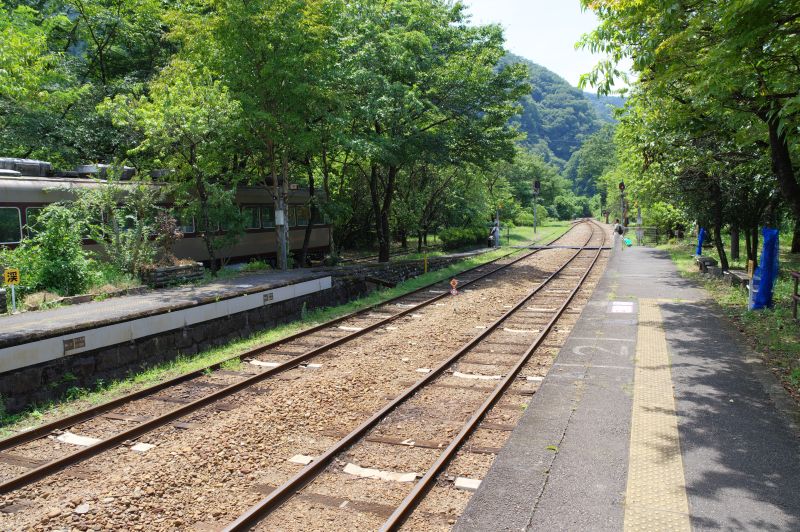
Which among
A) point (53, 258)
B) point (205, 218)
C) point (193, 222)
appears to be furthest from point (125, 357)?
point (193, 222)

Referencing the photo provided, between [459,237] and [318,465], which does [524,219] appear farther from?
[318,465]

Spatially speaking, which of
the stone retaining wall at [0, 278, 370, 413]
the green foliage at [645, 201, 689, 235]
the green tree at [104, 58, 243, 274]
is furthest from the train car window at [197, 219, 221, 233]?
the green foliage at [645, 201, 689, 235]

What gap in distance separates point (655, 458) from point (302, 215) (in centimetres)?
2190

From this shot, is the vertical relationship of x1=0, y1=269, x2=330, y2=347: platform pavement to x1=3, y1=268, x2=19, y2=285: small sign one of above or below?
below

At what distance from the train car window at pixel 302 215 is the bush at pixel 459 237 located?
42.4 feet

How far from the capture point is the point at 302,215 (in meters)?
26.3

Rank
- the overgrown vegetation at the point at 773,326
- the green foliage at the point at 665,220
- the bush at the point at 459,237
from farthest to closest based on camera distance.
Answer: the bush at the point at 459,237 < the green foliage at the point at 665,220 < the overgrown vegetation at the point at 773,326

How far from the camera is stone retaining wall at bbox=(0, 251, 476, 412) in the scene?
29.5 ft

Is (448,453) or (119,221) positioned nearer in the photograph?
(448,453)

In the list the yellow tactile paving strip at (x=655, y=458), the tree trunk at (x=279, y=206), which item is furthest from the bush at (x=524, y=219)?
the yellow tactile paving strip at (x=655, y=458)

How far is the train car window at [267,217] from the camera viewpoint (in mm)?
23416

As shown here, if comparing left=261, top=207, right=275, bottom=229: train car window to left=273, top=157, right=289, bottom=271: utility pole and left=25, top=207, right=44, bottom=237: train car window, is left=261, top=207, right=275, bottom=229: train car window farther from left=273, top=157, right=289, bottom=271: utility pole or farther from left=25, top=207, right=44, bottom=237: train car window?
left=25, top=207, right=44, bottom=237: train car window

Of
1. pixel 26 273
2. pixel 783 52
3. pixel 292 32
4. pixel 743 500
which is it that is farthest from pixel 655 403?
pixel 292 32

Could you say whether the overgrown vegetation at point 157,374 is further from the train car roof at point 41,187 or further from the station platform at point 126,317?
the train car roof at point 41,187
